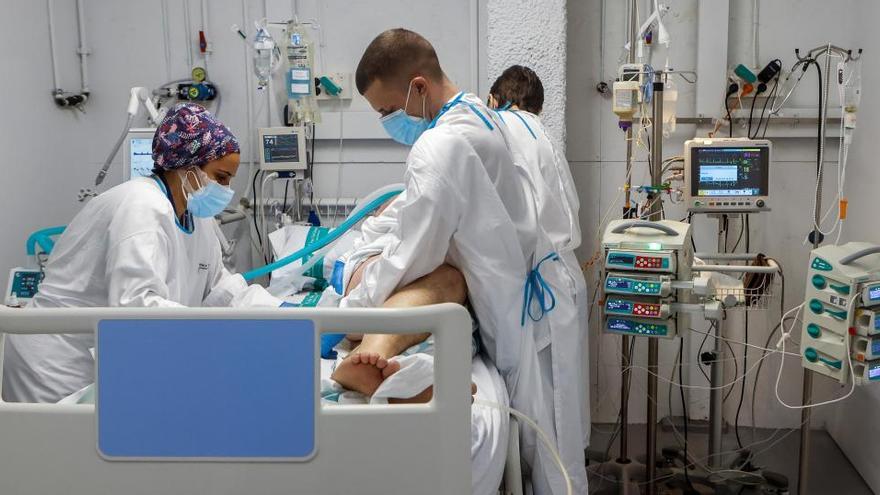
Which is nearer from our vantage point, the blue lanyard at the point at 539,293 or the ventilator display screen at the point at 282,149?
the blue lanyard at the point at 539,293

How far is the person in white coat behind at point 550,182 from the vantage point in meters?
2.22

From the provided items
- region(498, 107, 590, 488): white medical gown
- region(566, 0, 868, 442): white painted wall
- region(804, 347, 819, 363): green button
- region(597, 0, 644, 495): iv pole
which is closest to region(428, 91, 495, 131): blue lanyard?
region(498, 107, 590, 488): white medical gown

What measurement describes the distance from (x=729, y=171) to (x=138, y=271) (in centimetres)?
200

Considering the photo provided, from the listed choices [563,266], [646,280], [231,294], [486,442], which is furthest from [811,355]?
[231,294]

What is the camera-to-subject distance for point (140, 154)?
143 inches

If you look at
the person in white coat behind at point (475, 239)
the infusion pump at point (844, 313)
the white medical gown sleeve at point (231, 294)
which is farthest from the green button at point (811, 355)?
the white medical gown sleeve at point (231, 294)

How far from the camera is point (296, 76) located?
3482mm

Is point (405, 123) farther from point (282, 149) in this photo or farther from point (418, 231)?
point (282, 149)

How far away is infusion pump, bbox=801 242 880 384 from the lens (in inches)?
88.4

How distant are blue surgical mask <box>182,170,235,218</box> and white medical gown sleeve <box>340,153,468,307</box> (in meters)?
0.53

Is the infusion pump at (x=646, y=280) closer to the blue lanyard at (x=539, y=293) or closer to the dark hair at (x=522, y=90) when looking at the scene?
the blue lanyard at (x=539, y=293)

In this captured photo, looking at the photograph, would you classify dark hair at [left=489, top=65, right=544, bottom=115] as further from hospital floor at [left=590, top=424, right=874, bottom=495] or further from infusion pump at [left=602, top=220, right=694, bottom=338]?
hospital floor at [left=590, top=424, right=874, bottom=495]

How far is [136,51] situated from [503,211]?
8.75 ft

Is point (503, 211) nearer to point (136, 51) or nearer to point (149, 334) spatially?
point (149, 334)
